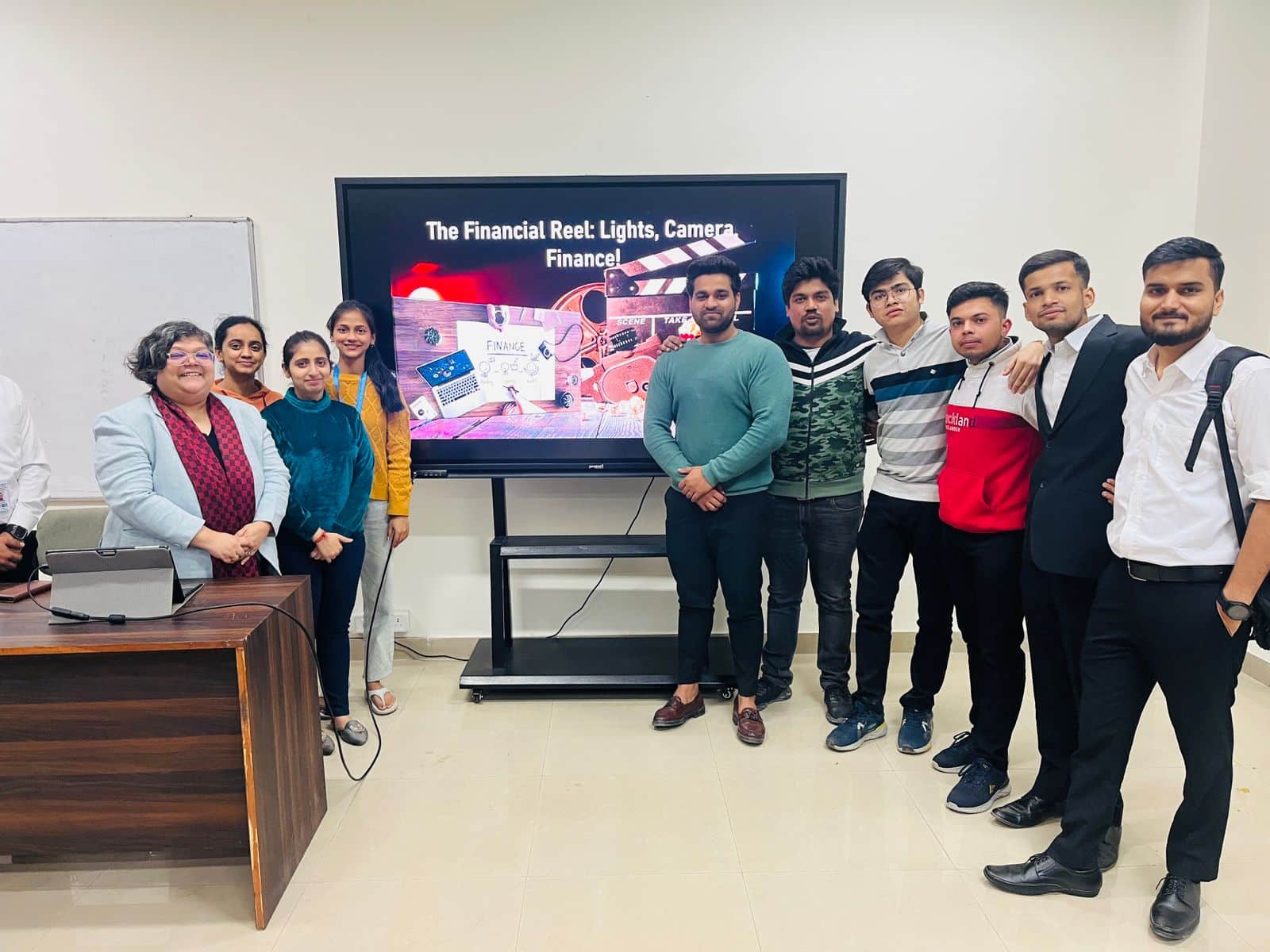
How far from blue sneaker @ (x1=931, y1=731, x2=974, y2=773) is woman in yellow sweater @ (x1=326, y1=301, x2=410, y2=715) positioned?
6.82ft

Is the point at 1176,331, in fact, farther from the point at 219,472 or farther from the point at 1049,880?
the point at 219,472

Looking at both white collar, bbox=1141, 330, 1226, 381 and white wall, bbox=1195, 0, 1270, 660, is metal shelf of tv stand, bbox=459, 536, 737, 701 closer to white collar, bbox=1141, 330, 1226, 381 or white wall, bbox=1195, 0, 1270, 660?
white collar, bbox=1141, 330, 1226, 381

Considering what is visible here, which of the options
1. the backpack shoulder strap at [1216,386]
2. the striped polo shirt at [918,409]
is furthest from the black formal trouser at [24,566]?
the backpack shoulder strap at [1216,386]

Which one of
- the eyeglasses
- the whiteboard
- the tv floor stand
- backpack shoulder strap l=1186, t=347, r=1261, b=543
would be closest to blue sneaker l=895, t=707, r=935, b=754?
the tv floor stand

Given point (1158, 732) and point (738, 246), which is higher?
point (738, 246)

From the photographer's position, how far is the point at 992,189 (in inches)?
131

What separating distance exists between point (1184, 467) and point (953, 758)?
52.7 inches

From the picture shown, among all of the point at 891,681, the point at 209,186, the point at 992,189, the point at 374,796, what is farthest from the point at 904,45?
the point at 374,796

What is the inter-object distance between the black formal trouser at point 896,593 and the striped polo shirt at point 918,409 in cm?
7

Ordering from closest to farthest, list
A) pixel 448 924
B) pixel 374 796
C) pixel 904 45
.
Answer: pixel 448 924 → pixel 374 796 → pixel 904 45

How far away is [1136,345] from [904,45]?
2061 millimetres

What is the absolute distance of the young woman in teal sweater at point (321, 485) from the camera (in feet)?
8.20

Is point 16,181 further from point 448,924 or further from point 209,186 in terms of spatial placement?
point 448,924

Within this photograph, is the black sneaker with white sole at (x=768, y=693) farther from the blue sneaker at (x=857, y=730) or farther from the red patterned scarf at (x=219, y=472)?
the red patterned scarf at (x=219, y=472)
